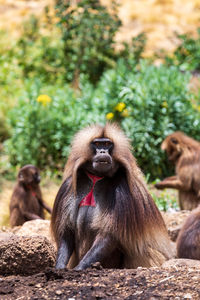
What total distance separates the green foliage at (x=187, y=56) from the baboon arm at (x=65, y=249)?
33.2 feet

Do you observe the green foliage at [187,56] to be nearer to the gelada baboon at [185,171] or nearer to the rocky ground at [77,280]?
the gelada baboon at [185,171]

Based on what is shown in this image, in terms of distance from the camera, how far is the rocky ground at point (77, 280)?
2.80 meters

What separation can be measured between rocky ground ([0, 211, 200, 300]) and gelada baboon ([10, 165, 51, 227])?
3119 mm

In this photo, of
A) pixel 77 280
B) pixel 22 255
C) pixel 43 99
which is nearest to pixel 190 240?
pixel 22 255

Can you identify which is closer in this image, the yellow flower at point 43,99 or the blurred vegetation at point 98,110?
the blurred vegetation at point 98,110

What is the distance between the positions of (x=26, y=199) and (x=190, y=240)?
8.91ft

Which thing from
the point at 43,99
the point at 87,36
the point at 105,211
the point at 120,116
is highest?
the point at 87,36

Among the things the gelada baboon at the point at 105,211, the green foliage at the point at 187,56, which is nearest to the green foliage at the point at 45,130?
the gelada baboon at the point at 105,211

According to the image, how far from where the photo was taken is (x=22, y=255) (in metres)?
3.59

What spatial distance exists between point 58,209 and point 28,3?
58.2 ft

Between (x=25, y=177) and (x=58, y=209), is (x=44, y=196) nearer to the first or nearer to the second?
(x=25, y=177)

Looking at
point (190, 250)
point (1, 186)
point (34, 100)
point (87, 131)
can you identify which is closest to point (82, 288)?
point (87, 131)

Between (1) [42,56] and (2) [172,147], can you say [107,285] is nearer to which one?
(2) [172,147]

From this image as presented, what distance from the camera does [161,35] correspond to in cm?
1859
